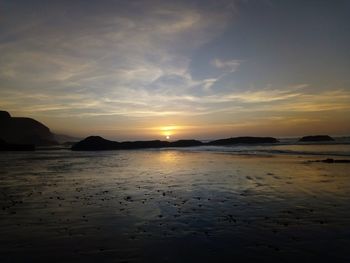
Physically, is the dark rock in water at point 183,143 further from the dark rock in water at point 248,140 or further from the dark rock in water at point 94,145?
the dark rock in water at point 94,145

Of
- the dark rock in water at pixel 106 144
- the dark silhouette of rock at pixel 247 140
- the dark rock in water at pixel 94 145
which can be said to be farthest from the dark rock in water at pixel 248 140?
the dark rock in water at pixel 94 145

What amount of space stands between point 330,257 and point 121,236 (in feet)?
22.6

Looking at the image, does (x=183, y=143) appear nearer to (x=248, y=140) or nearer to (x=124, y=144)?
(x=248, y=140)

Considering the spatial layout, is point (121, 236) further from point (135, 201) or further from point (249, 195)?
point (249, 195)

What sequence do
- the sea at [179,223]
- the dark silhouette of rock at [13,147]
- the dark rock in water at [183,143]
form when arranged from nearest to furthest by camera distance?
the sea at [179,223] < the dark silhouette of rock at [13,147] < the dark rock in water at [183,143]

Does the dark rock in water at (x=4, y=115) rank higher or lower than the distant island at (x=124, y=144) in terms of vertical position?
higher

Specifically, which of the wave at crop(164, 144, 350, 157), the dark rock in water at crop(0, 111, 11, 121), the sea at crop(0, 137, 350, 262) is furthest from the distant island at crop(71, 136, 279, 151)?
the dark rock in water at crop(0, 111, 11, 121)

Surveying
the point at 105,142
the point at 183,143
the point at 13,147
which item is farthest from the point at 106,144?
the point at 183,143

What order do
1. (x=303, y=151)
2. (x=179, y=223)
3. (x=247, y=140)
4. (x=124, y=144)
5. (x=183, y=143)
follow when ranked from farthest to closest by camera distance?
(x=247, y=140) < (x=183, y=143) < (x=124, y=144) < (x=303, y=151) < (x=179, y=223)

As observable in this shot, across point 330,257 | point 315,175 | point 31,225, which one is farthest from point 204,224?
point 315,175

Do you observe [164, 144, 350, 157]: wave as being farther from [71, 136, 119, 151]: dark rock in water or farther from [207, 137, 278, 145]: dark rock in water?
[207, 137, 278, 145]: dark rock in water

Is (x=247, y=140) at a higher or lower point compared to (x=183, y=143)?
higher

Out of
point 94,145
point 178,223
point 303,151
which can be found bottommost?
point 178,223

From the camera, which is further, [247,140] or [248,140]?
[247,140]
